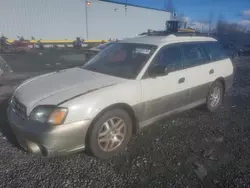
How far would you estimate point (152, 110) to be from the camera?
3539mm

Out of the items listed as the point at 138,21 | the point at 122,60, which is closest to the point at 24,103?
the point at 122,60

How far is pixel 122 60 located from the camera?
12.6ft

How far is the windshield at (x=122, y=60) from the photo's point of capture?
11.5 feet

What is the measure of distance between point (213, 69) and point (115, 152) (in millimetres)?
2801

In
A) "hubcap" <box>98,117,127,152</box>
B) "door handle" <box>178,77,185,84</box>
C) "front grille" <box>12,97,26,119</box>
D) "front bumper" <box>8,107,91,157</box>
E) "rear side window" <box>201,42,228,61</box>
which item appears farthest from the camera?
"rear side window" <box>201,42,228,61</box>

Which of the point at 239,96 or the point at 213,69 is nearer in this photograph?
the point at 213,69

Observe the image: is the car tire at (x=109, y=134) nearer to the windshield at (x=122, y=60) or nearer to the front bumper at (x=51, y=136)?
the front bumper at (x=51, y=136)

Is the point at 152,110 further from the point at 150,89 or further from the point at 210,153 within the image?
the point at 210,153

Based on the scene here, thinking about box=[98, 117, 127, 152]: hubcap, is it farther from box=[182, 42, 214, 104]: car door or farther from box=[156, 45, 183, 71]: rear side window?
box=[182, 42, 214, 104]: car door

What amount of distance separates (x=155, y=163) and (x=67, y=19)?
30529mm

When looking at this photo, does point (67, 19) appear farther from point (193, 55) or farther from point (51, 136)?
point (51, 136)

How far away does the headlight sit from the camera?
263 cm

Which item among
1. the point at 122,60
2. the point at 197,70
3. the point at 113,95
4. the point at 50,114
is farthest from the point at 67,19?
the point at 50,114

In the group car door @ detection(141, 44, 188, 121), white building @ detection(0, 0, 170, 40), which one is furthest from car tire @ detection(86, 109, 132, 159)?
white building @ detection(0, 0, 170, 40)
